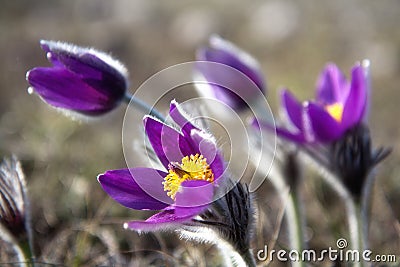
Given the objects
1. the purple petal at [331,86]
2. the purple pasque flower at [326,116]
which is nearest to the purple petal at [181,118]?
the purple pasque flower at [326,116]

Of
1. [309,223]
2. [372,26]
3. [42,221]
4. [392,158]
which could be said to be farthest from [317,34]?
[42,221]

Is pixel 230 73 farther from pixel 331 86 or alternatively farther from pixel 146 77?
pixel 146 77

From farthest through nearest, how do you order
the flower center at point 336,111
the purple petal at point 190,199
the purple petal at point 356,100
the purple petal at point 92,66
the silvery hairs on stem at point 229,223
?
the flower center at point 336,111 < the purple petal at point 356,100 < the purple petal at point 92,66 < the silvery hairs on stem at point 229,223 < the purple petal at point 190,199

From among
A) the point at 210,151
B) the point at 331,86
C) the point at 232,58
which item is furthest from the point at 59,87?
the point at 331,86

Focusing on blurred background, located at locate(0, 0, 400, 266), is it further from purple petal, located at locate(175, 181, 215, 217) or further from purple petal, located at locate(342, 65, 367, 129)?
purple petal, located at locate(175, 181, 215, 217)

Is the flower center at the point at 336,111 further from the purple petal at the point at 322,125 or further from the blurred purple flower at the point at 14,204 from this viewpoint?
the blurred purple flower at the point at 14,204

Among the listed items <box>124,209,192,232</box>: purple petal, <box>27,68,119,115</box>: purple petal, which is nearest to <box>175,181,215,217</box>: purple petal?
<box>124,209,192,232</box>: purple petal

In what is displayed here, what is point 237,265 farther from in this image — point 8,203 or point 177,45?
point 177,45
